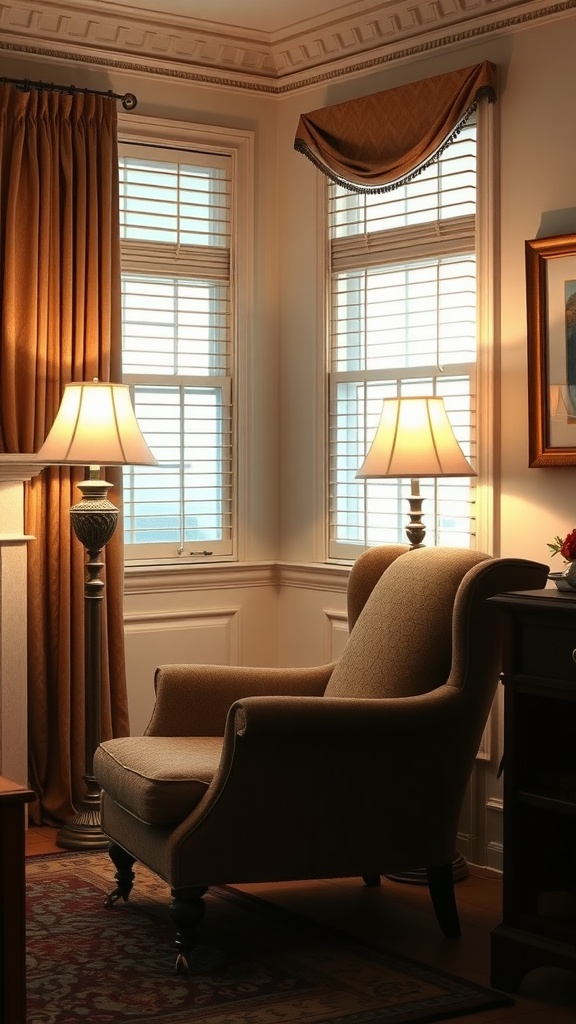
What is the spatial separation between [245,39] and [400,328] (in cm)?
138

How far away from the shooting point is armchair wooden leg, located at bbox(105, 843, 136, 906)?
3.92 meters

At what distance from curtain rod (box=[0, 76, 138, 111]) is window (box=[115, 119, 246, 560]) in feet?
0.55

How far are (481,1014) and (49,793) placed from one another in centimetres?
218

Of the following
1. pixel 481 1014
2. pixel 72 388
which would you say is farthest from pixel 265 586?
pixel 481 1014

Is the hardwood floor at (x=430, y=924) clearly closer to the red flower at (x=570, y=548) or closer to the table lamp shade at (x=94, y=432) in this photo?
the red flower at (x=570, y=548)

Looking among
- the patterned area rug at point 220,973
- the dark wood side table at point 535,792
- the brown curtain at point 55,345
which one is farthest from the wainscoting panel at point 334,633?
the dark wood side table at point 535,792

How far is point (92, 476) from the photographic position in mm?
4695

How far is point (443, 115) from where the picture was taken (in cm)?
450

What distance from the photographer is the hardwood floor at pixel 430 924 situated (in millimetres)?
3207

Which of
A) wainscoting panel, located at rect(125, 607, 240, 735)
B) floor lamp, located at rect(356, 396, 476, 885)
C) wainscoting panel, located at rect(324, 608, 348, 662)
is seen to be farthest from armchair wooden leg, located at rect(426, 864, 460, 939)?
wainscoting panel, located at rect(125, 607, 240, 735)

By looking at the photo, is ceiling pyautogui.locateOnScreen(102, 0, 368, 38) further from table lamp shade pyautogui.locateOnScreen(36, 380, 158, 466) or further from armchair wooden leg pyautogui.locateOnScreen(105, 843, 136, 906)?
armchair wooden leg pyautogui.locateOnScreen(105, 843, 136, 906)

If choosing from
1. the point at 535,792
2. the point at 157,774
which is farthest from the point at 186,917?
the point at 535,792

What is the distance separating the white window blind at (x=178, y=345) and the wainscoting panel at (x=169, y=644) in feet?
0.82

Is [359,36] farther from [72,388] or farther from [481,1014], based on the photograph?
[481,1014]
